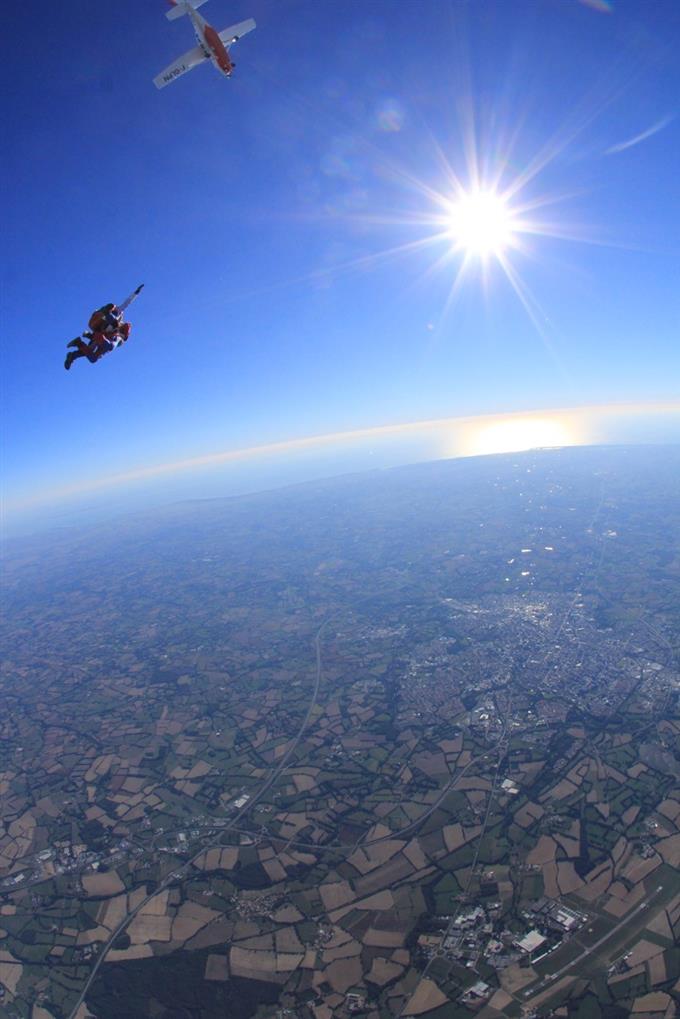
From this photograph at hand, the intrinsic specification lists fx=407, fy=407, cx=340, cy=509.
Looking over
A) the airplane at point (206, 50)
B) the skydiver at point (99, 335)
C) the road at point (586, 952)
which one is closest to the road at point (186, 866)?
the road at point (586, 952)

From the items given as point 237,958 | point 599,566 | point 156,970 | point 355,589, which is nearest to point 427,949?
point 237,958

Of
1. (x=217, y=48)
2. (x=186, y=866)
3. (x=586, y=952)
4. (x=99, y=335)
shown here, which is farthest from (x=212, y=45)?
(x=186, y=866)

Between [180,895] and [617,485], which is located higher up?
[617,485]

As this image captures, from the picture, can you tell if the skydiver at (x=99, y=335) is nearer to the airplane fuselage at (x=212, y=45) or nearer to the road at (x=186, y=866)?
the airplane fuselage at (x=212, y=45)

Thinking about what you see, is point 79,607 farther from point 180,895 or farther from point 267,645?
point 180,895

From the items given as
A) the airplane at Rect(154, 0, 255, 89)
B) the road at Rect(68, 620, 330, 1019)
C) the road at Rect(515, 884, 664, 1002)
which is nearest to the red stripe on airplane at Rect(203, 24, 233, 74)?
the airplane at Rect(154, 0, 255, 89)

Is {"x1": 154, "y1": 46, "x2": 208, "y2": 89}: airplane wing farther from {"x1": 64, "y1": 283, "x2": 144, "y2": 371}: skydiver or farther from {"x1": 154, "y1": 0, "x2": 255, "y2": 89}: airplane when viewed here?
{"x1": 64, "y1": 283, "x2": 144, "y2": 371}: skydiver
